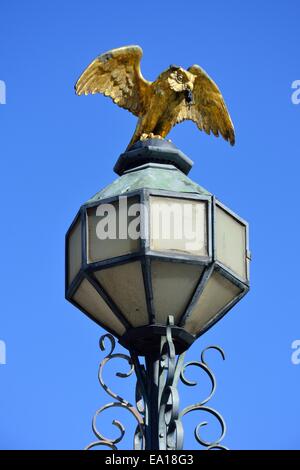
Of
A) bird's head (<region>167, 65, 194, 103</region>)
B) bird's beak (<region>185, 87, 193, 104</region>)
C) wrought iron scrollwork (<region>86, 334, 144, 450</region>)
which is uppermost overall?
bird's head (<region>167, 65, 194, 103</region>)

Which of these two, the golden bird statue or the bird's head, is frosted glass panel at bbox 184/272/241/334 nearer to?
the golden bird statue

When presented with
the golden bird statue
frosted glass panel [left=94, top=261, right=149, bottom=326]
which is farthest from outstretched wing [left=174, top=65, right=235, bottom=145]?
frosted glass panel [left=94, top=261, right=149, bottom=326]

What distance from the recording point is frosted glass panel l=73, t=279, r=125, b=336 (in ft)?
37.0

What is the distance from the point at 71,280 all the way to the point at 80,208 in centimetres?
45

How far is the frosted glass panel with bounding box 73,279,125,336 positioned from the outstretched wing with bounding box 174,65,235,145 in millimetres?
2001

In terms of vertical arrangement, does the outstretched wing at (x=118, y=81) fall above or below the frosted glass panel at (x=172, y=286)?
above

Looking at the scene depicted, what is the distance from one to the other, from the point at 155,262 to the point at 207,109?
2496 millimetres

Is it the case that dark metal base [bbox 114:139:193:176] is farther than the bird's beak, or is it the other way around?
the bird's beak

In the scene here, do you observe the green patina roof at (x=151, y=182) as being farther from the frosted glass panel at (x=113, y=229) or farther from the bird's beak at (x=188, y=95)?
the bird's beak at (x=188, y=95)

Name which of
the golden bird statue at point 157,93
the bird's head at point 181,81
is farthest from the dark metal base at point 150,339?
the bird's head at point 181,81

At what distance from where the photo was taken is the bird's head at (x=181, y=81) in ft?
40.9

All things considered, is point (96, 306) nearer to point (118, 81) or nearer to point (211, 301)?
point (211, 301)
